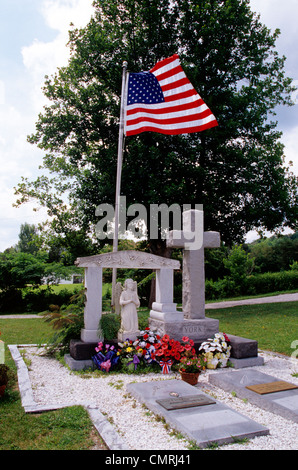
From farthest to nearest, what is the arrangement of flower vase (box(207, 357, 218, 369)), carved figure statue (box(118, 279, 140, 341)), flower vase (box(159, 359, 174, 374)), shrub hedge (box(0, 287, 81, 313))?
shrub hedge (box(0, 287, 81, 313)) < carved figure statue (box(118, 279, 140, 341)) < flower vase (box(207, 357, 218, 369)) < flower vase (box(159, 359, 174, 374))

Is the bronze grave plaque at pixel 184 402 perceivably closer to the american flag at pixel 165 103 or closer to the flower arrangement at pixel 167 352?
the flower arrangement at pixel 167 352

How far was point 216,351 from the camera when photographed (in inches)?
306

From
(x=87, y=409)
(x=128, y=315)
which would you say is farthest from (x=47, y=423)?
(x=128, y=315)

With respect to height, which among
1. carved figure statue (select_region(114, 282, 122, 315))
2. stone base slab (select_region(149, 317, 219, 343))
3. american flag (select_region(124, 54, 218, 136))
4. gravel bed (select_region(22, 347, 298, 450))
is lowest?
gravel bed (select_region(22, 347, 298, 450))

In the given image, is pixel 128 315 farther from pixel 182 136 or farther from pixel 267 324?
pixel 182 136

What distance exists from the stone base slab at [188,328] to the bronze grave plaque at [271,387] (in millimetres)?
2387

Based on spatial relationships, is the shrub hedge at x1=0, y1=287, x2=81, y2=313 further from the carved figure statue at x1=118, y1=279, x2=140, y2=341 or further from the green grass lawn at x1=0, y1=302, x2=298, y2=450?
the carved figure statue at x1=118, y1=279, x2=140, y2=341

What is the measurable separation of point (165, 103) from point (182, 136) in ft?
20.2

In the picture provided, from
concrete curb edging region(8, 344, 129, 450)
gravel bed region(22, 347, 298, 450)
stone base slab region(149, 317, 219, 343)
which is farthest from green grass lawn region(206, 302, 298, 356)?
concrete curb edging region(8, 344, 129, 450)

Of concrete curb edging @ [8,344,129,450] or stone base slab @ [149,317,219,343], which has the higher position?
stone base slab @ [149,317,219,343]

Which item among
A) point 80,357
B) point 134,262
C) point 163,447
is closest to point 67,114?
point 134,262

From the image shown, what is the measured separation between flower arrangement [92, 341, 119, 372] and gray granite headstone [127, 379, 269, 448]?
5.29 ft

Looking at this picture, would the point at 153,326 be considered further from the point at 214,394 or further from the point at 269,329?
the point at 269,329

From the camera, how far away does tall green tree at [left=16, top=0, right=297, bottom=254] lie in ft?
50.9
